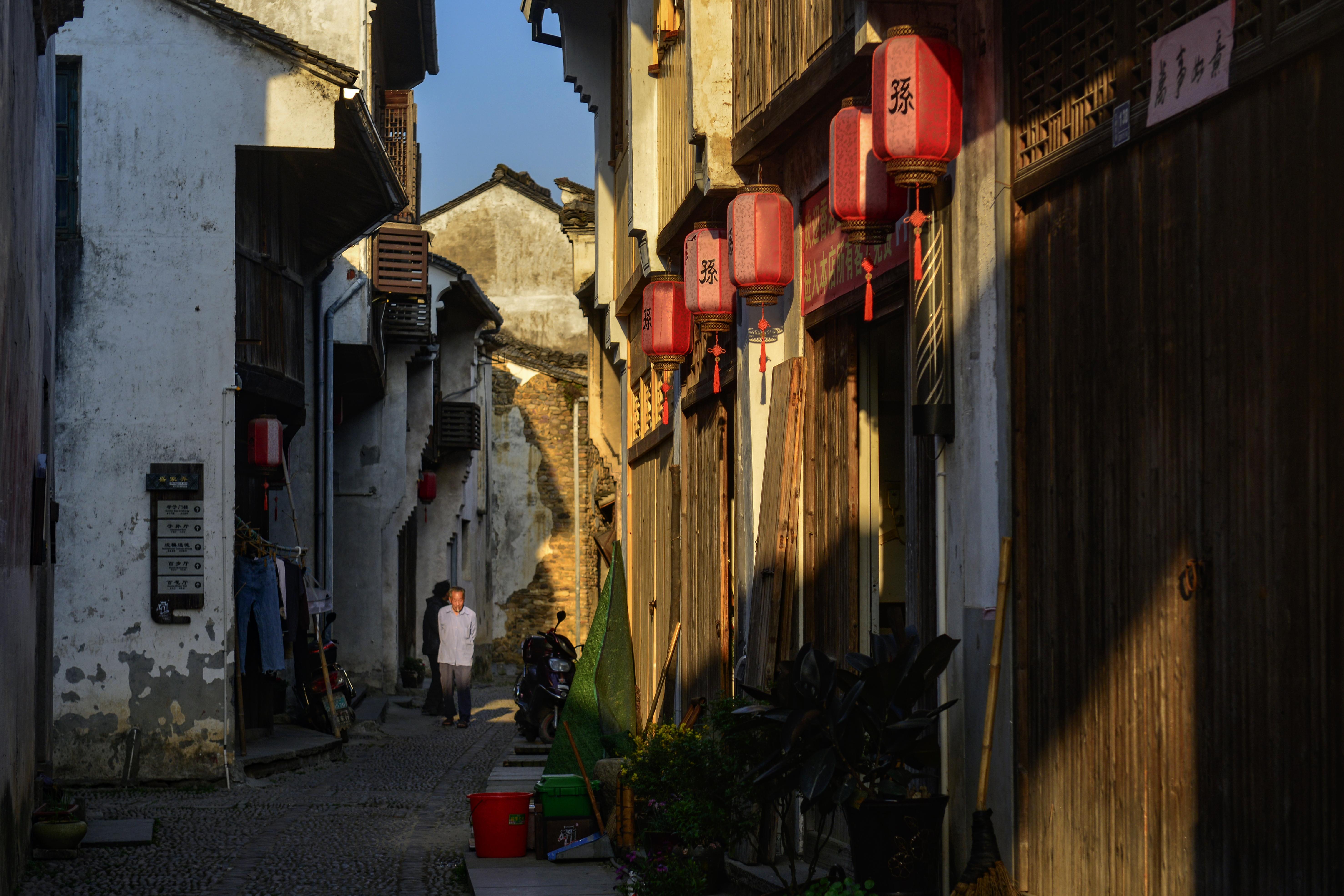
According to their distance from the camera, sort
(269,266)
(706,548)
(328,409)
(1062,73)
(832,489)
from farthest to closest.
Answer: (328,409) < (269,266) < (706,548) < (832,489) < (1062,73)

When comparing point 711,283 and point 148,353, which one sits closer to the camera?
point 711,283

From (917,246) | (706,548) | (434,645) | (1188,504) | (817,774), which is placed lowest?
(434,645)

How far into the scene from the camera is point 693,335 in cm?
1184

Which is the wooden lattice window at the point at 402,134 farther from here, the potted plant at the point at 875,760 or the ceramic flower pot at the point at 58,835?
the potted plant at the point at 875,760

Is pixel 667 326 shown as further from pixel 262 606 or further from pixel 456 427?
pixel 456 427

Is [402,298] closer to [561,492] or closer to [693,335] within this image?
[561,492]

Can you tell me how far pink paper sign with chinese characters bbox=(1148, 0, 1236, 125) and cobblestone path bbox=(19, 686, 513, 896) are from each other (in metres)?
6.10

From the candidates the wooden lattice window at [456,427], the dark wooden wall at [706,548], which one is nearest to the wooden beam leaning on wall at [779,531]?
the dark wooden wall at [706,548]

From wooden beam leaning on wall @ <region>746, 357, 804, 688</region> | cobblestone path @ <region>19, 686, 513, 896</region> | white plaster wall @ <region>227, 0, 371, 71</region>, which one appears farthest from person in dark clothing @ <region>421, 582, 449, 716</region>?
wooden beam leaning on wall @ <region>746, 357, 804, 688</region>

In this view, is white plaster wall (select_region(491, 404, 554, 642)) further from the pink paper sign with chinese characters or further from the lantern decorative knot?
the pink paper sign with chinese characters

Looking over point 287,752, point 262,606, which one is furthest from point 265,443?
point 287,752

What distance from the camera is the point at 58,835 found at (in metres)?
9.50

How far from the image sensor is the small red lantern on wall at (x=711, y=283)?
9.66 meters

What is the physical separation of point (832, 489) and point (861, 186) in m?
1.98
